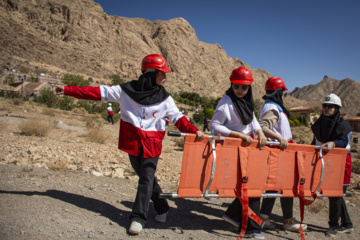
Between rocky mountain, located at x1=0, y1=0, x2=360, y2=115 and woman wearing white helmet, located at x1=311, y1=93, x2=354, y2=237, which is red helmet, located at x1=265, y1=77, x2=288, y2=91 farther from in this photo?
rocky mountain, located at x1=0, y1=0, x2=360, y2=115

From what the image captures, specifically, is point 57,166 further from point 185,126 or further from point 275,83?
point 275,83

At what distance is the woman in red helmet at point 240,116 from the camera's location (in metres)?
A: 3.34

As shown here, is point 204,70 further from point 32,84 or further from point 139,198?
point 139,198

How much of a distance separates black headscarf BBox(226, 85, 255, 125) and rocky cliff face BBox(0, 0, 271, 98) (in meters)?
63.5

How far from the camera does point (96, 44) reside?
→ 3248 inches

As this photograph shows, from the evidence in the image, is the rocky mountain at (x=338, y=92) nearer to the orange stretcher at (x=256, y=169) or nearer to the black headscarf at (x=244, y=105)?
the orange stretcher at (x=256, y=169)

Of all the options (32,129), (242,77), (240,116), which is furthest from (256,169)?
(32,129)

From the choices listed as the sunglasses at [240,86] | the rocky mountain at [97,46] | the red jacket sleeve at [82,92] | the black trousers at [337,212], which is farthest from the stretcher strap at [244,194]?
the rocky mountain at [97,46]

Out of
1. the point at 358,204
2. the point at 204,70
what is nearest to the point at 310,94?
the point at 204,70

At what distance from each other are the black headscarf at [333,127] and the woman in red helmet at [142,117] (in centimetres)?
210

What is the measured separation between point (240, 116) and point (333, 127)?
1.59m

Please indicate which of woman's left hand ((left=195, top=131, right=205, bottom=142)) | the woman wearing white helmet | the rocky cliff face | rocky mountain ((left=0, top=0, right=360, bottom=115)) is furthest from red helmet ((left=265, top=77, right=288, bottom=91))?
the rocky cliff face

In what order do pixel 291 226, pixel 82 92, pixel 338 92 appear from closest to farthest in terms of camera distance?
pixel 82 92
pixel 291 226
pixel 338 92

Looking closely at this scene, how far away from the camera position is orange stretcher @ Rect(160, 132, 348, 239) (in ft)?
10.2
